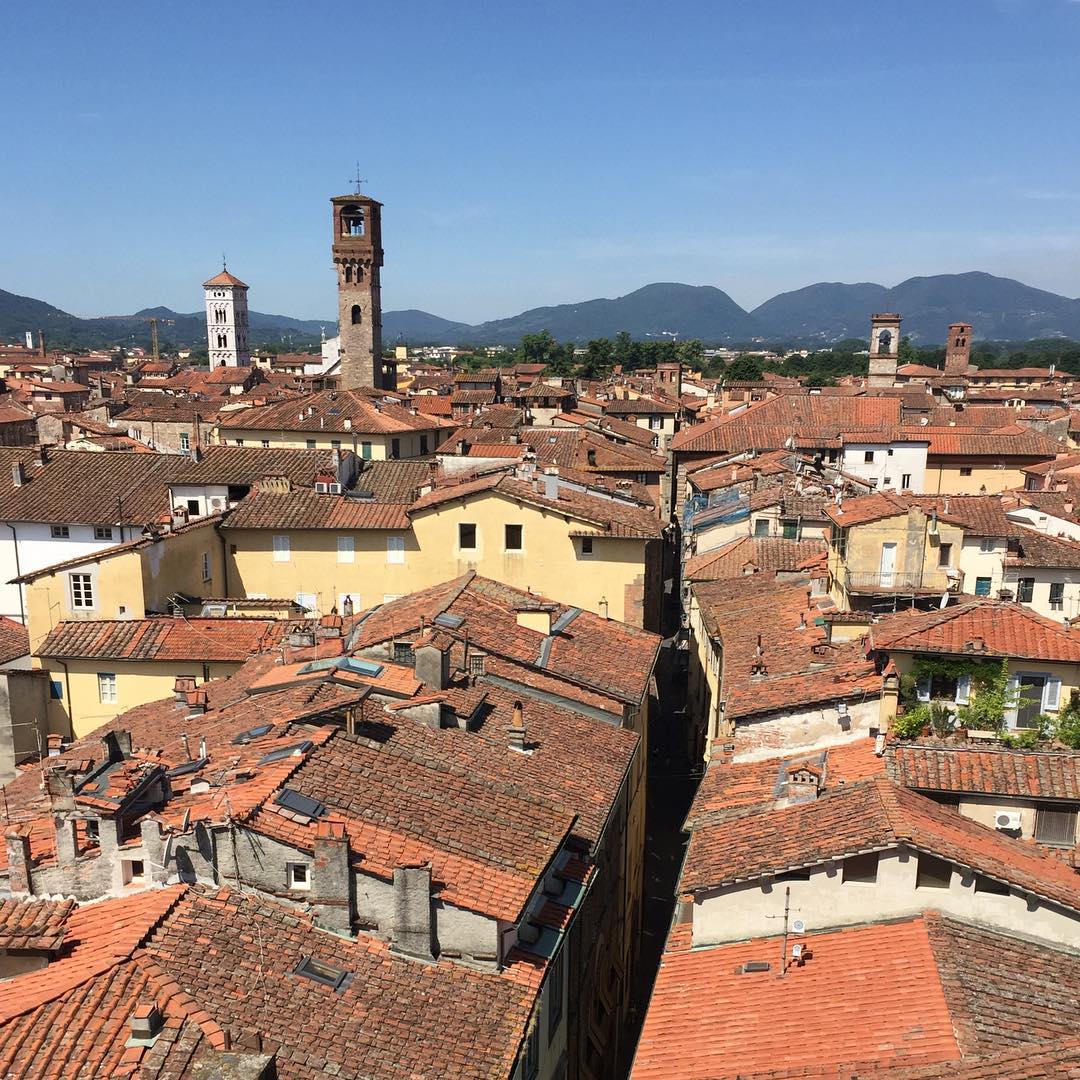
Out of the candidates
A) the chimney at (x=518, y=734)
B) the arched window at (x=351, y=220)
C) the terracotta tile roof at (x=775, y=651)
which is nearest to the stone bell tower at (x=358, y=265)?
the arched window at (x=351, y=220)

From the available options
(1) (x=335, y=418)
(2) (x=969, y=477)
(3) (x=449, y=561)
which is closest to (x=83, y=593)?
(3) (x=449, y=561)

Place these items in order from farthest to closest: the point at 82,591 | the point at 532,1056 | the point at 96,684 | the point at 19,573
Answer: the point at 19,573
the point at 82,591
the point at 96,684
the point at 532,1056

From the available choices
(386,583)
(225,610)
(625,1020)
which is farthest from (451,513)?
(625,1020)

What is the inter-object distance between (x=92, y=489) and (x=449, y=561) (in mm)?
16552

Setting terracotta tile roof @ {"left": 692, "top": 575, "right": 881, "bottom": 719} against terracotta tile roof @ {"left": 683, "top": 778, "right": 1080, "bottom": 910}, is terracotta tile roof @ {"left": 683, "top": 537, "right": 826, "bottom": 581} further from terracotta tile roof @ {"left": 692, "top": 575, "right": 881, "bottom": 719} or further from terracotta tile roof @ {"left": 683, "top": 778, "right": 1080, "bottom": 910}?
terracotta tile roof @ {"left": 683, "top": 778, "right": 1080, "bottom": 910}

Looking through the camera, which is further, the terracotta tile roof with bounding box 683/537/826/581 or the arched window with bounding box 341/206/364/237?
the arched window with bounding box 341/206/364/237

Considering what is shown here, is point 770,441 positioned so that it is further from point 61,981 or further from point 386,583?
point 61,981

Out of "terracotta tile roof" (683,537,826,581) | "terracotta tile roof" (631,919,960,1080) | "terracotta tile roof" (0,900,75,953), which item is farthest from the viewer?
"terracotta tile roof" (683,537,826,581)

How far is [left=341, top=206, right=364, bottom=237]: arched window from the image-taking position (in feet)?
302

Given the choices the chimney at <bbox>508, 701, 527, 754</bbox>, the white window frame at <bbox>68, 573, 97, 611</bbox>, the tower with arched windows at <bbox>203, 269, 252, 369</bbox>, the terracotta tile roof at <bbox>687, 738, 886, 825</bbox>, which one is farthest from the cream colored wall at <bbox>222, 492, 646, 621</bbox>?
the tower with arched windows at <bbox>203, 269, 252, 369</bbox>

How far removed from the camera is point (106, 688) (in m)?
28.6

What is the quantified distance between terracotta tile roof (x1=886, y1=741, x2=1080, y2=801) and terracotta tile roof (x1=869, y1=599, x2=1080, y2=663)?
99.1 inches

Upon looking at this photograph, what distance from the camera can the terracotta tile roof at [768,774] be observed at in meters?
19.9

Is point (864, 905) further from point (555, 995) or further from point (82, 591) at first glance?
point (82, 591)
